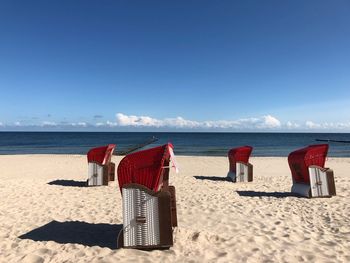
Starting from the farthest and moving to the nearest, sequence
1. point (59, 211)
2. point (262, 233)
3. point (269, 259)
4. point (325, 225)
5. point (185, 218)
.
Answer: point (59, 211)
point (185, 218)
point (325, 225)
point (262, 233)
point (269, 259)

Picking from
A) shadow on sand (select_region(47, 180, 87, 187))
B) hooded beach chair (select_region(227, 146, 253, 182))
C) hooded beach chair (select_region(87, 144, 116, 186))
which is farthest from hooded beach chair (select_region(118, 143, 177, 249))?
hooded beach chair (select_region(227, 146, 253, 182))

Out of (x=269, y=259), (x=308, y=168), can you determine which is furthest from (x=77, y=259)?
(x=308, y=168)

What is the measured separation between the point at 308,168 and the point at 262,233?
4.63 meters

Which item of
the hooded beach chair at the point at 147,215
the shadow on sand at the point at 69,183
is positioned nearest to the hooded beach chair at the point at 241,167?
the shadow on sand at the point at 69,183

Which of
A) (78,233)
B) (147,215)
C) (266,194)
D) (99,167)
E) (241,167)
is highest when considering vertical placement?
(99,167)

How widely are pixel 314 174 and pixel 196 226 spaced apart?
5307 millimetres

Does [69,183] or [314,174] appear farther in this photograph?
[69,183]

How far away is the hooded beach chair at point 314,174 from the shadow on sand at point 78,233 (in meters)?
6.49

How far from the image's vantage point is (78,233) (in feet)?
23.3

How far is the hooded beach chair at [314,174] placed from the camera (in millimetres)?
10734

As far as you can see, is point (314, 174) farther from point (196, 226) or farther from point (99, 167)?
point (99, 167)

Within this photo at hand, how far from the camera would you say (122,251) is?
5898 millimetres

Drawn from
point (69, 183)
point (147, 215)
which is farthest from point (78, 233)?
point (69, 183)

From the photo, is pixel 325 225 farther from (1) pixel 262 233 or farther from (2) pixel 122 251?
(2) pixel 122 251
